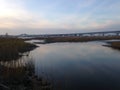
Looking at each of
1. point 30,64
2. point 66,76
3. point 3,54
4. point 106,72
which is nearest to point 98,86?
point 66,76

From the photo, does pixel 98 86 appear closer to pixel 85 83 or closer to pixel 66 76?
pixel 85 83

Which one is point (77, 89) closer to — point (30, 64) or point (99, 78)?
point (99, 78)

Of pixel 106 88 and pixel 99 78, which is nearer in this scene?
pixel 106 88

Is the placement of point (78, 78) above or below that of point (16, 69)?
below

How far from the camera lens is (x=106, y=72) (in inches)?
712

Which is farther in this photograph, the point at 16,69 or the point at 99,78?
the point at 99,78

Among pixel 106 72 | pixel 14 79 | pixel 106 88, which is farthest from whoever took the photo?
pixel 106 72

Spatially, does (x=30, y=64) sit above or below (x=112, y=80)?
above

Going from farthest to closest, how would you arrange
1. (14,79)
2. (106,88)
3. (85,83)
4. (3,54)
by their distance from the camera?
(3,54), (85,83), (106,88), (14,79)

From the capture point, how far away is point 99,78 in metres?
15.9

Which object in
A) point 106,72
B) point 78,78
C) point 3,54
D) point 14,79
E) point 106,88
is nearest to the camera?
point 14,79

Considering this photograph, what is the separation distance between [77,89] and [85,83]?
152 cm

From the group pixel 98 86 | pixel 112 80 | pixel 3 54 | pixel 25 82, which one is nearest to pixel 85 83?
pixel 98 86

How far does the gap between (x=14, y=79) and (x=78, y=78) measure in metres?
5.41
